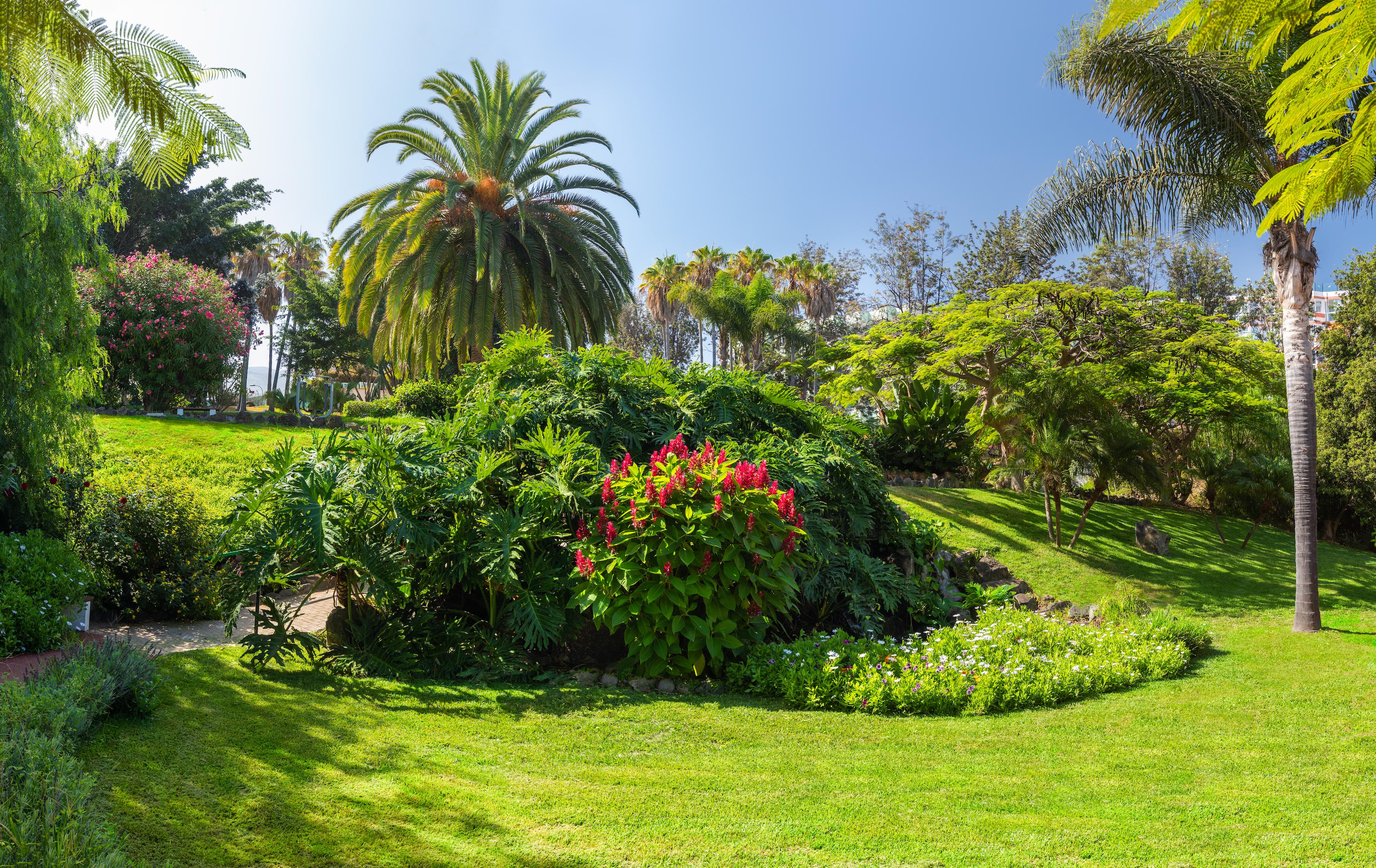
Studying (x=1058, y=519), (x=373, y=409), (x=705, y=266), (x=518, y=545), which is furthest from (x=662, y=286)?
(x=518, y=545)

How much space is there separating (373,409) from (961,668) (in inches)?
731

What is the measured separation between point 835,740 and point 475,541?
10.5 feet

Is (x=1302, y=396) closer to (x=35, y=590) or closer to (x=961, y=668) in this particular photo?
(x=961, y=668)

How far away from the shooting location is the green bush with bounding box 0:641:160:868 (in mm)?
2320

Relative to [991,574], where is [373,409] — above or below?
above

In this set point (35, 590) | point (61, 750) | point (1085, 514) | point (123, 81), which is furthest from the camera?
point (1085, 514)

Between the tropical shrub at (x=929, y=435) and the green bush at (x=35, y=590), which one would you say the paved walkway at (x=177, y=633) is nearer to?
the green bush at (x=35, y=590)

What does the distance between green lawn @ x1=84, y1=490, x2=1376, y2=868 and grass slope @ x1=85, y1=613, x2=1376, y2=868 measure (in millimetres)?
16

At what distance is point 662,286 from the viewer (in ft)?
152

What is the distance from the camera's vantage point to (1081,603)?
12703mm

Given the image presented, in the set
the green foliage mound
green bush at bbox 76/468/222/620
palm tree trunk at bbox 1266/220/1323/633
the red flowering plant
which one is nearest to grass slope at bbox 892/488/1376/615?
palm tree trunk at bbox 1266/220/1323/633

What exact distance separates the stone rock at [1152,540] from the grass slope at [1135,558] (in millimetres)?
179

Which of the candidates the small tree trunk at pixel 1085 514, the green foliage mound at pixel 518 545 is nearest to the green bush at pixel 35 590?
the green foliage mound at pixel 518 545

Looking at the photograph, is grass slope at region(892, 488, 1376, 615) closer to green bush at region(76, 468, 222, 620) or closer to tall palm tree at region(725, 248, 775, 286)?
green bush at region(76, 468, 222, 620)
